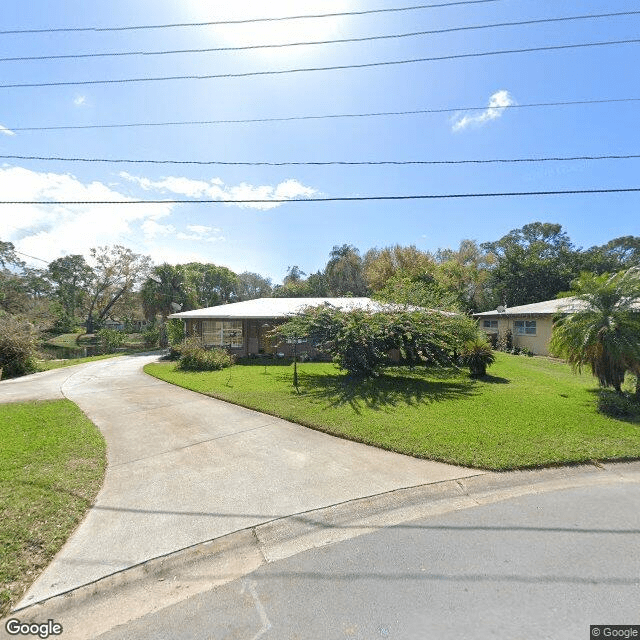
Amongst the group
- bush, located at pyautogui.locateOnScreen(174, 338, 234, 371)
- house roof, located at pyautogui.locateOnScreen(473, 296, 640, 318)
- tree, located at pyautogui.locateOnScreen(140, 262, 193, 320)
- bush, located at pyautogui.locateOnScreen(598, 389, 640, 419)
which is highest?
tree, located at pyautogui.locateOnScreen(140, 262, 193, 320)

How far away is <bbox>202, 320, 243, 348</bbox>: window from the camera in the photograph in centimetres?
1938

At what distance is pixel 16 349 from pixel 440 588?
60.8 ft

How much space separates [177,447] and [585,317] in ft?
32.2

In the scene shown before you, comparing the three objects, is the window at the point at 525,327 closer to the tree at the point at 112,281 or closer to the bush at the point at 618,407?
the bush at the point at 618,407

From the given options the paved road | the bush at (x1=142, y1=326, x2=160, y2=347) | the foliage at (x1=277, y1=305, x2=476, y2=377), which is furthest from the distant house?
the bush at (x1=142, y1=326, x2=160, y2=347)

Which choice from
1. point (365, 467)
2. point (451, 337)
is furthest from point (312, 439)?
point (451, 337)

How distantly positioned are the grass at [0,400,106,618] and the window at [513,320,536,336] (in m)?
22.7

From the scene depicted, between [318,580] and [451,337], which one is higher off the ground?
[451,337]

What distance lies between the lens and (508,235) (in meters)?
47.0

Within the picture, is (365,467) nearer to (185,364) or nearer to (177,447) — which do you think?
(177,447)

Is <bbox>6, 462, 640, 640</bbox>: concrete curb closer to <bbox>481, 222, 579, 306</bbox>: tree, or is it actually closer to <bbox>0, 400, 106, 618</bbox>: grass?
<bbox>0, 400, 106, 618</bbox>: grass

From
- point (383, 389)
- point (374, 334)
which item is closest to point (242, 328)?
point (374, 334)

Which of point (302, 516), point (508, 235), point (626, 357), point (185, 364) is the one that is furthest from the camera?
point (508, 235)

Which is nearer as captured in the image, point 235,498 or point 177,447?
point 235,498
